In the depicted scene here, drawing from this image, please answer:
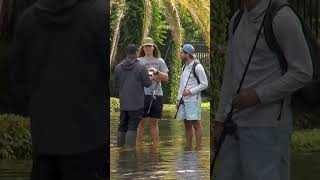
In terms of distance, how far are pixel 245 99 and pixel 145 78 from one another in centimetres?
89

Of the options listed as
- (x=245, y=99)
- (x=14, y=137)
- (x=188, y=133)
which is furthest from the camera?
(x=14, y=137)

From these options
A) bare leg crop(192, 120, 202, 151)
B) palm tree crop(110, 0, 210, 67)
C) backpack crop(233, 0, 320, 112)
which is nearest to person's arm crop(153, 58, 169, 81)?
palm tree crop(110, 0, 210, 67)

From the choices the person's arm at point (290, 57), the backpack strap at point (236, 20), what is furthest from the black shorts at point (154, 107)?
the person's arm at point (290, 57)

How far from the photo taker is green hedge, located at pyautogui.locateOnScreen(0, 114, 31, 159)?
3656mm

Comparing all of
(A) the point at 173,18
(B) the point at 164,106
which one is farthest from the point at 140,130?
(A) the point at 173,18

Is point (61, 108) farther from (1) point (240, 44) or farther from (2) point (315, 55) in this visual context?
(2) point (315, 55)

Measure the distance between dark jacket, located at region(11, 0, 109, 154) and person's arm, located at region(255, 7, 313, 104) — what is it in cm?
82

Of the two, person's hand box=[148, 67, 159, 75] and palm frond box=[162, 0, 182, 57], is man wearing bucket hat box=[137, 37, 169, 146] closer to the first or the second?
person's hand box=[148, 67, 159, 75]

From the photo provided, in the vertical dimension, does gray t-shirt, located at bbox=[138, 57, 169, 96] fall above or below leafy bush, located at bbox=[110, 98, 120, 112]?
above

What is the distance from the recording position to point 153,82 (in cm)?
354

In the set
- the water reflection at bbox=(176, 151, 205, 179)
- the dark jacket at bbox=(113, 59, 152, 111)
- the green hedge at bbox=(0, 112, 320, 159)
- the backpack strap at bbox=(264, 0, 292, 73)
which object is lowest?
the water reflection at bbox=(176, 151, 205, 179)

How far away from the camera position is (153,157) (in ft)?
12.6

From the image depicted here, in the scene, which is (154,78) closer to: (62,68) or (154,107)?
(154,107)

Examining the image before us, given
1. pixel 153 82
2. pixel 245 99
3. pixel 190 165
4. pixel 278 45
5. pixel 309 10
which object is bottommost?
pixel 190 165
